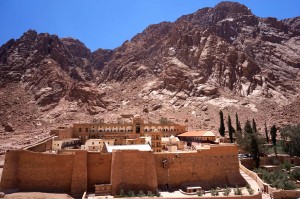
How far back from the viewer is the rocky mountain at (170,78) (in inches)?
3120

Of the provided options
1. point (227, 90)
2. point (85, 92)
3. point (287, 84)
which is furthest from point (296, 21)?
point (85, 92)

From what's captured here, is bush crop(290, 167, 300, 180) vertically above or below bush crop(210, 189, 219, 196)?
above

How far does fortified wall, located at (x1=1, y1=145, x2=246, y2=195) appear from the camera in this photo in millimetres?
Result: 30016

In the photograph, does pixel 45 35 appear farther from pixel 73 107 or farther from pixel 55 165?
pixel 55 165

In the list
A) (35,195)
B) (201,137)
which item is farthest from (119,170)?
(201,137)

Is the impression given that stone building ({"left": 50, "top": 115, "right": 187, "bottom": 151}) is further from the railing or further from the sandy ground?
the sandy ground

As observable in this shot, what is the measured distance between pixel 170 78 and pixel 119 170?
62836mm

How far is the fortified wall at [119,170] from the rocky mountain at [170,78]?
35264 mm

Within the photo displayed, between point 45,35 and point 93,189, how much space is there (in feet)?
295

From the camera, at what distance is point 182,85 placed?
8919 centimetres

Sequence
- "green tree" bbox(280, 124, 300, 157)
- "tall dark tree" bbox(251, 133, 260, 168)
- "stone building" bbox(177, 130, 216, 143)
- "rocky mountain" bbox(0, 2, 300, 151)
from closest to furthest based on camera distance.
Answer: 1. "tall dark tree" bbox(251, 133, 260, 168)
2. "stone building" bbox(177, 130, 216, 143)
3. "green tree" bbox(280, 124, 300, 157)
4. "rocky mountain" bbox(0, 2, 300, 151)

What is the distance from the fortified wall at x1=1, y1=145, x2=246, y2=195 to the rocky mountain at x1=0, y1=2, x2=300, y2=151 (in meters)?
35.3

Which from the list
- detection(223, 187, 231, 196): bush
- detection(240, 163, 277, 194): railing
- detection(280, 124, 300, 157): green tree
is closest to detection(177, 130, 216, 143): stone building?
detection(240, 163, 277, 194): railing

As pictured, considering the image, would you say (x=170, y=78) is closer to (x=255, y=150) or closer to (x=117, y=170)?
(x=255, y=150)
